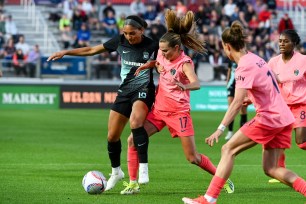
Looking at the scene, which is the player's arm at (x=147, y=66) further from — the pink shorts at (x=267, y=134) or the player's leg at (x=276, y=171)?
the player's leg at (x=276, y=171)

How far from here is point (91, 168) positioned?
15633mm

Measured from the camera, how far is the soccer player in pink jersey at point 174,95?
11961 millimetres

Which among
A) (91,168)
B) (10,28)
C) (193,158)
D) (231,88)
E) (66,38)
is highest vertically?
(193,158)

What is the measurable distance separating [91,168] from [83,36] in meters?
21.8

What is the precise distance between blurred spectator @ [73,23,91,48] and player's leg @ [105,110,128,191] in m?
24.1

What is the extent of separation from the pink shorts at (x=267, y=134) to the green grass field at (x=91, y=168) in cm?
118

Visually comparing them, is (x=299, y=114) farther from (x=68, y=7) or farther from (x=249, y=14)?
(x=249, y=14)

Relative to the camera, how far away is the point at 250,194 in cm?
1231

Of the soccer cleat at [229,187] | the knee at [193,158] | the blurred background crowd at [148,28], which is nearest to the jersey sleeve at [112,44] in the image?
the knee at [193,158]

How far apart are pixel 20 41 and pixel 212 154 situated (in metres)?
18.5

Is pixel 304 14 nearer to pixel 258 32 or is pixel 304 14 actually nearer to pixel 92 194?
pixel 258 32

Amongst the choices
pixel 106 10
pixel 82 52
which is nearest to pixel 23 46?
pixel 106 10

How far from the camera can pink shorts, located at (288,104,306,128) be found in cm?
1386

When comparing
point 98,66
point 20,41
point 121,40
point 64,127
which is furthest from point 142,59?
point 20,41
